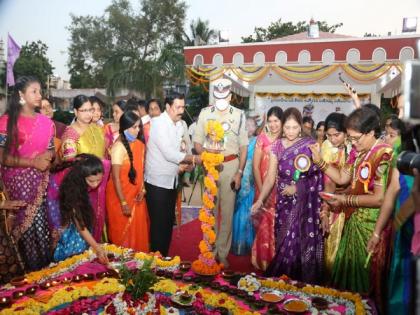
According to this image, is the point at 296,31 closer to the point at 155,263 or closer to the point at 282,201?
the point at 282,201

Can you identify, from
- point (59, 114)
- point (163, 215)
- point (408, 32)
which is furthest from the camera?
point (59, 114)

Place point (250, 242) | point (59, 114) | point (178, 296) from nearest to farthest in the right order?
point (178, 296), point (250, 242), point (59, 114)

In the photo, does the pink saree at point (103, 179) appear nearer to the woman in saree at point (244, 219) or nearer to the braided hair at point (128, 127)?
the braided hair at point (128, 127)

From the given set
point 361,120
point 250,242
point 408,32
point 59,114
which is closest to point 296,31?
point 408,32

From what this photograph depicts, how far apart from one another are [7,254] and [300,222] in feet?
6.24

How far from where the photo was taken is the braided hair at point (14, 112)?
2.54 meters

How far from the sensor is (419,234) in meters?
1.26

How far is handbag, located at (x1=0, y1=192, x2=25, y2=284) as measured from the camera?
2.43 meters

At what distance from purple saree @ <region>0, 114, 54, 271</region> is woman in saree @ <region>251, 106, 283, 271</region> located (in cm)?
156

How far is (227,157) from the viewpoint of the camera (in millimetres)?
3420

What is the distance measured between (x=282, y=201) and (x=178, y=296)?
1296mm

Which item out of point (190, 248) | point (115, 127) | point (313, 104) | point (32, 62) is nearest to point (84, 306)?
point (190, 248)

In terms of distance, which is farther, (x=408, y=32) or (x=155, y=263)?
(x=408, y=32)

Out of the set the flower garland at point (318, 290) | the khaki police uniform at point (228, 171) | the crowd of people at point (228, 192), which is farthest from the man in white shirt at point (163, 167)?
the flower garland at point (318, 290)
